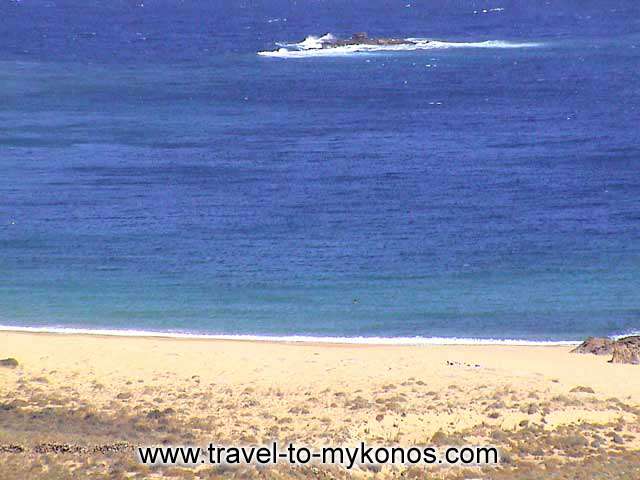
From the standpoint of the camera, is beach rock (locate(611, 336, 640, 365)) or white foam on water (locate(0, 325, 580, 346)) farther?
white foam on water (locate(0, 325, 580, 346))

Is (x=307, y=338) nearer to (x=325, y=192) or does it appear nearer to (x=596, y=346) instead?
(x=596, y=346)

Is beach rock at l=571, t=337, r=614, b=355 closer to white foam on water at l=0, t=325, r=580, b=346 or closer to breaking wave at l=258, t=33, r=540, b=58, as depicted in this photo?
white foam on water at l=0, t=325, r=580, b=346

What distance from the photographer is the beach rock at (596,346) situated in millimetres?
28719

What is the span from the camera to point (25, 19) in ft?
384

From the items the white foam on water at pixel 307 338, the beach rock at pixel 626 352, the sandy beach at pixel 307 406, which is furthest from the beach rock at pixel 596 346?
the white foam on water at pixel 307 338

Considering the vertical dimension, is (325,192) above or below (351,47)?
below

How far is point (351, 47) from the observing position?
93.4m

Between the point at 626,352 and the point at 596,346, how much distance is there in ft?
4.18

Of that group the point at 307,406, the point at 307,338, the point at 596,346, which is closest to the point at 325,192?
the point at 307,338

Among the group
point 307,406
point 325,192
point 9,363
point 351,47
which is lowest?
point 307,406

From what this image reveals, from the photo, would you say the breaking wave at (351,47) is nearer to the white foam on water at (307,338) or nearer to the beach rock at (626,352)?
the white foam on water at (307,338)

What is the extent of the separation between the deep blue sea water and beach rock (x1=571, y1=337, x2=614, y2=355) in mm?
2635

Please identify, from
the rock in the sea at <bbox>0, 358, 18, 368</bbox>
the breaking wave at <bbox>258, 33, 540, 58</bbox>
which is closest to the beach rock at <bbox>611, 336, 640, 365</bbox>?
the rock in the sea at <bbox>0, 358, 18, 368</bbox>

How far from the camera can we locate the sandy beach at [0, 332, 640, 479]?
21.0 metres
